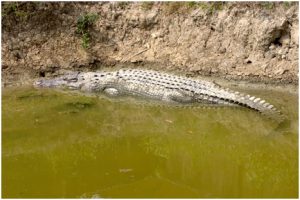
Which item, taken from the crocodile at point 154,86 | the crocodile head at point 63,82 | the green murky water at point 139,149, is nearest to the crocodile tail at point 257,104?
the crocodile at point 154,86

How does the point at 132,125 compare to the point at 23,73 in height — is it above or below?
below

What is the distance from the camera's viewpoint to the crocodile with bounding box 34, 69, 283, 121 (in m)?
7.97

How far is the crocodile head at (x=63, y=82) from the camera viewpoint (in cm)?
867

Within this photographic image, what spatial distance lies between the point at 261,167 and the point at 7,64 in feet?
15.7

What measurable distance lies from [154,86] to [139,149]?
1904 mm

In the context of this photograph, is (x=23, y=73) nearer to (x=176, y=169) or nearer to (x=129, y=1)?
(x=129, y=1)

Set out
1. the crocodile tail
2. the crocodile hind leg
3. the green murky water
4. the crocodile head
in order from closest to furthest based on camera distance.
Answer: the green murky water → the crocodile tail → the crocodile hind leg → the crocodile head

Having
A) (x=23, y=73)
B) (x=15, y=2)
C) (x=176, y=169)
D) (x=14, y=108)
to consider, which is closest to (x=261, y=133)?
(x=176, y=169)

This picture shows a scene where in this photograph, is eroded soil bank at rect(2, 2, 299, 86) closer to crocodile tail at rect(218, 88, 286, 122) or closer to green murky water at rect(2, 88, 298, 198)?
green murky water at rect(2, 88, 298, 198)

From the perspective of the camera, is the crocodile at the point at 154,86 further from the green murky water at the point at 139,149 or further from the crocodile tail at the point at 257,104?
the green murky water at the point at 139,149

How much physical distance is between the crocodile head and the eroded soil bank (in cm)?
31

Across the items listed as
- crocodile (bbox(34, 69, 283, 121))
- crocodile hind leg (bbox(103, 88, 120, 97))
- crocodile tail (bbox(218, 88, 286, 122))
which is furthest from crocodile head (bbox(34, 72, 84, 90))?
crocodile tail (bbox(218, 88, 286, 122))

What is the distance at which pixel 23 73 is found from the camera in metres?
8.91

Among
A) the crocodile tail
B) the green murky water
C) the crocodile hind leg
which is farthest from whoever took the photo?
the crocodile hind leg
